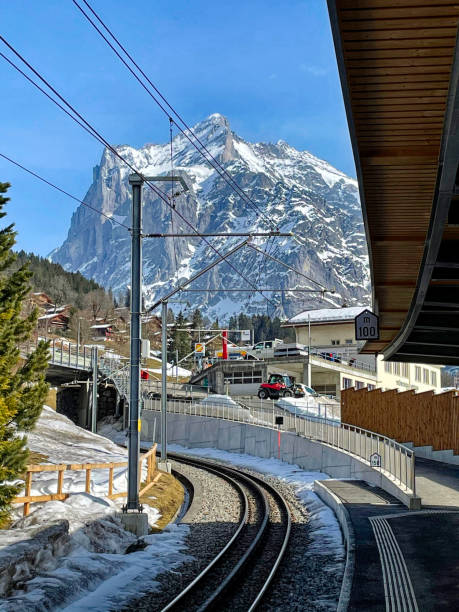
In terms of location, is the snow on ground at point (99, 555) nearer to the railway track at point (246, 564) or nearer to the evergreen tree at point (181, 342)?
the railway track at point (246, 564)

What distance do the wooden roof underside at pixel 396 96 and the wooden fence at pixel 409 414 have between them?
61.7 ft

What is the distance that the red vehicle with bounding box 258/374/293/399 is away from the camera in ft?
210

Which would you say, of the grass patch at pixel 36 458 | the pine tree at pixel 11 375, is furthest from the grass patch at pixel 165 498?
the grass patch at pixel 36 458

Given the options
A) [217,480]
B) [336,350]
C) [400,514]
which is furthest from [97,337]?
[400,514]

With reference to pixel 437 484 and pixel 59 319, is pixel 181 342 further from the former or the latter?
pixel 437 484

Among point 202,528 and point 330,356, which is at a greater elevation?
point 330,356

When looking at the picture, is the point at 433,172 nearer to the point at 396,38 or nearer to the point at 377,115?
the point at 377,115

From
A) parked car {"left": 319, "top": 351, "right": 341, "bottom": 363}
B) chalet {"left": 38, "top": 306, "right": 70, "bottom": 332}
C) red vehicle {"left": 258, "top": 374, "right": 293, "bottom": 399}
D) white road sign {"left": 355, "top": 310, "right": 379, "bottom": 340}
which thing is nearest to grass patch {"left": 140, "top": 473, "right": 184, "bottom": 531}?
white road sign {"left": 355, "top": 310, "right": 379, "bottom": 340}

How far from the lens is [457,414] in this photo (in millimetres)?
29969

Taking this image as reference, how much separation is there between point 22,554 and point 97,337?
158m

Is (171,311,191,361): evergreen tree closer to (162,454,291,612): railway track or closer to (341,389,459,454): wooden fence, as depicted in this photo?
(341,389,459,454): wooden fence

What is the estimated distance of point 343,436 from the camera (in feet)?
104

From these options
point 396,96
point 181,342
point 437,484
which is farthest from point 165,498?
point 181,342

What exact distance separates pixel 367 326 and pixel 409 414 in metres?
16.0
